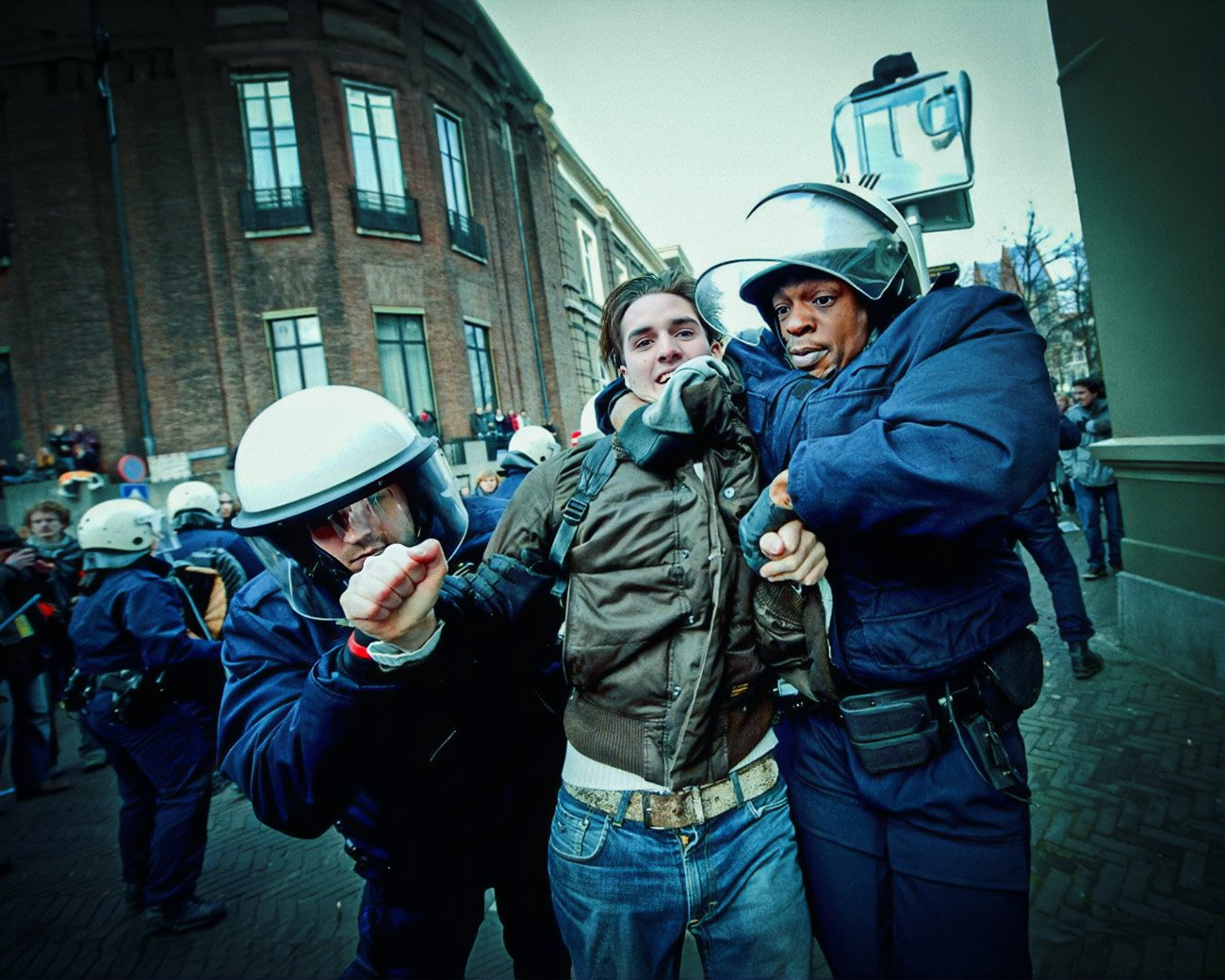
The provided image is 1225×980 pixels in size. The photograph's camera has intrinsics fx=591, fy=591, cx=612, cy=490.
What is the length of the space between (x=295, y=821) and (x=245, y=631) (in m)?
0.49

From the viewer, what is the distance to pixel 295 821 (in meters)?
1.33

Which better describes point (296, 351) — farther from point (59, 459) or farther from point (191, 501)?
point (191, 501)

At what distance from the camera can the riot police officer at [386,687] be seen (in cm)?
123

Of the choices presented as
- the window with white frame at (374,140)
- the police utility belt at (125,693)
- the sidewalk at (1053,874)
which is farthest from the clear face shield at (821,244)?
the window with white frame at (374,140)

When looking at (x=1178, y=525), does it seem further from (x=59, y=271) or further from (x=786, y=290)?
(x=59, y=271)

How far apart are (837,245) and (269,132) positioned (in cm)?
1589

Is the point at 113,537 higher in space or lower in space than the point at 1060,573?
higher

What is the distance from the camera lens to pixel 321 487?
4.68ft

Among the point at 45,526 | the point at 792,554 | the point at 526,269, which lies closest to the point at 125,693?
the point at 792,554

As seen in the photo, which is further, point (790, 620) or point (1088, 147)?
point (1088, 147)

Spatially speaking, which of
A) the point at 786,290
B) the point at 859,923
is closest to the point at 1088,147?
the point at 786,290

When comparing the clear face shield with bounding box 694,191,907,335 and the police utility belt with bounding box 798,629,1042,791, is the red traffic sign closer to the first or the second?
the clear face shield with bounding box 694,191,907,335

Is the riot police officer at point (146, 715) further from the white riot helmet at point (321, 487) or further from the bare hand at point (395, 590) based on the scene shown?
the bare hand at point (395, 590)

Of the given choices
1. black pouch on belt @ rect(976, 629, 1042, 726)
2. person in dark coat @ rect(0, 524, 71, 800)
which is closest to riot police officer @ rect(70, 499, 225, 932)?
person in dark coat @ rect(0, 524, 71, 800)
